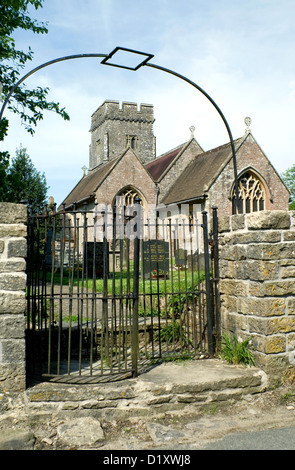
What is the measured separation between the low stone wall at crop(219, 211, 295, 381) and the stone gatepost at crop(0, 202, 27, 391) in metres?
2.89

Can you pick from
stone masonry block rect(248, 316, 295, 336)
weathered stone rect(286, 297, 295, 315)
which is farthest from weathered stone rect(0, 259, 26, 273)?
weathered stone rect(286, 297, 295, 315)

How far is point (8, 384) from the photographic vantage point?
452cm

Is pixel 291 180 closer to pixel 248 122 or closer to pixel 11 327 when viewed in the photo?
pixel 248 122

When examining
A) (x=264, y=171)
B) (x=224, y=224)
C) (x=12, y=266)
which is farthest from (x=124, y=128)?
(x=12, y=266)

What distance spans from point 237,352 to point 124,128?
37479 mm

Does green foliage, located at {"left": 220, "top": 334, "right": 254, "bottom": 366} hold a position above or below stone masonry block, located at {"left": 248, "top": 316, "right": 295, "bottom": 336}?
below

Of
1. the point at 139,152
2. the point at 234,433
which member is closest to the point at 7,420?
the point at 234,433

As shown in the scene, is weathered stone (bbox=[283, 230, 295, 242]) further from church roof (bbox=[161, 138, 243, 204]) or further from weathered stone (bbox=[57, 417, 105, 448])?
church roof (bbox=[161, 138, 243, 204])

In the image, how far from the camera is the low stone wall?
5.33m

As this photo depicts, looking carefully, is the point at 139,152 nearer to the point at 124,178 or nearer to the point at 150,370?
the point at 124,178

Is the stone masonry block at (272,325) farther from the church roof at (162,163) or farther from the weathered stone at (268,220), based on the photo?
the church roof at (162,163)

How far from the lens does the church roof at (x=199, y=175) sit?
24.4 metres

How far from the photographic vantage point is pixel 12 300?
4.55 m

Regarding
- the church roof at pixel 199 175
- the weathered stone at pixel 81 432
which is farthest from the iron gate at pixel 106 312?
the church roof at pixel 199 175
